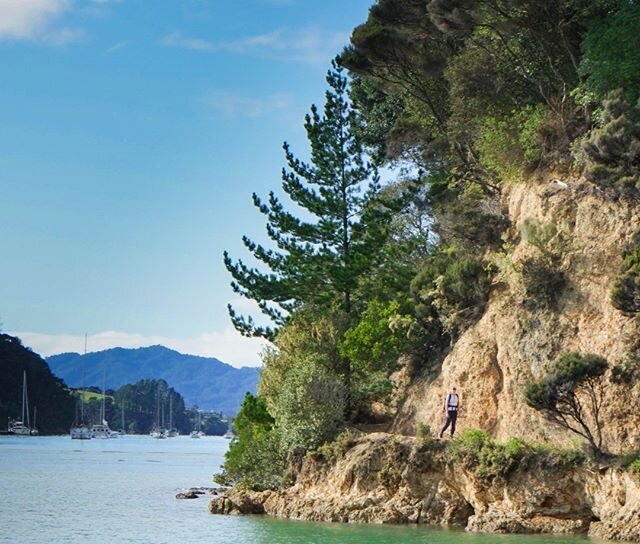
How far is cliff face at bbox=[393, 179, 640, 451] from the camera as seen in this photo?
101ft

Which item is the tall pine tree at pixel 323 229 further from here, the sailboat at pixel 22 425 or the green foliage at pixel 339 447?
the sailboat at pixel 22 425

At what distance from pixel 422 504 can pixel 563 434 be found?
15.9 ft

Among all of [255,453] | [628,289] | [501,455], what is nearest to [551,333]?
[628,289]

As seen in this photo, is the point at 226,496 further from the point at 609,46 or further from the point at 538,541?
the point at 609,46

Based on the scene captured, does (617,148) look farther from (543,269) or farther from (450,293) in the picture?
(450,293)

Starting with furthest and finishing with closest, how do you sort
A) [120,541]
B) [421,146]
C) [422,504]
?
1. [421,146]
2. [422,504]
3. [120,541]

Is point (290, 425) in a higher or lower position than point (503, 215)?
lower

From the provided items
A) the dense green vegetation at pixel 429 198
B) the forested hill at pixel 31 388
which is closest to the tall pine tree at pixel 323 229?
the dense green vegetation at pixel 429 198

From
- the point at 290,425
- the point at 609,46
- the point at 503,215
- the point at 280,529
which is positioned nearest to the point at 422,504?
the point at 280,529

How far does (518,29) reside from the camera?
3784 cm

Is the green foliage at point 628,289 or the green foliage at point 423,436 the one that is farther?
the green foliage at point 423,436

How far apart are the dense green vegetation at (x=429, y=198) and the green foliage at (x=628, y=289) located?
198cm

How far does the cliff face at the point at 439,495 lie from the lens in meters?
28.6

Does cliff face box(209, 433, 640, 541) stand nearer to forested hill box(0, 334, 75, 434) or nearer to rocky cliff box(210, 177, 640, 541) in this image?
rocky cliff box(210, 177, 640, 541)
